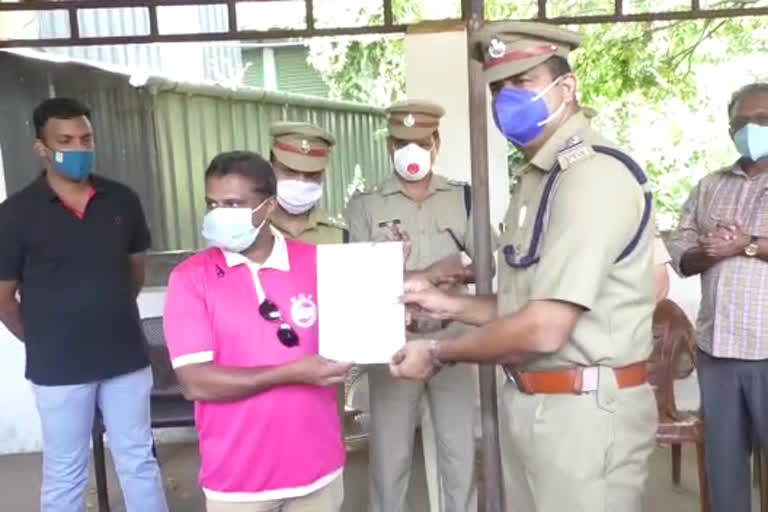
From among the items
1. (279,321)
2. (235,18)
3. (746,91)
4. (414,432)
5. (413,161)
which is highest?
(235,18)

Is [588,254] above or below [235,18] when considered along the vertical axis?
below

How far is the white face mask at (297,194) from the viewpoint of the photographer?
334 centimetres

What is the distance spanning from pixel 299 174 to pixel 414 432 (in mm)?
1146

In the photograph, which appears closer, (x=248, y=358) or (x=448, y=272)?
(x=248, y=358)

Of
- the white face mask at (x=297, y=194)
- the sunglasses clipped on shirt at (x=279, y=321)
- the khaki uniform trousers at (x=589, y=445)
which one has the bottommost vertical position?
the khaki uniform trousers at (x=589, y=445)

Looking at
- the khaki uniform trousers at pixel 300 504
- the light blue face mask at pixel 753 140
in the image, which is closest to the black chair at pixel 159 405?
the khaki uniform trousers at pixel 300 504

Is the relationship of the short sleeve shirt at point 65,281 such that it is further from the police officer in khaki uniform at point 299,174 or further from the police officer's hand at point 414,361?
the police officer's hand at point 414,361

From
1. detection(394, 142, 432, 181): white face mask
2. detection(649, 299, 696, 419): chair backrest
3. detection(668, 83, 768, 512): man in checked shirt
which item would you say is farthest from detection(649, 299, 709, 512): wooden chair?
detection(394, 142, 432, 181): white face mask

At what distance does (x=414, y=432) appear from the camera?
3.61 metres

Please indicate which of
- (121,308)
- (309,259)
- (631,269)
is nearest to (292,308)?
(309,259)

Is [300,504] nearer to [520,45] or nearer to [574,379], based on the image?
[574,379]

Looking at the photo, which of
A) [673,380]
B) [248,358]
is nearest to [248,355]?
[248,358]

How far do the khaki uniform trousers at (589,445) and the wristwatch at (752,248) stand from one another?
99 centimetres

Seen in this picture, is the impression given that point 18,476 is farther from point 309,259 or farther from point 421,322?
point 309,259
